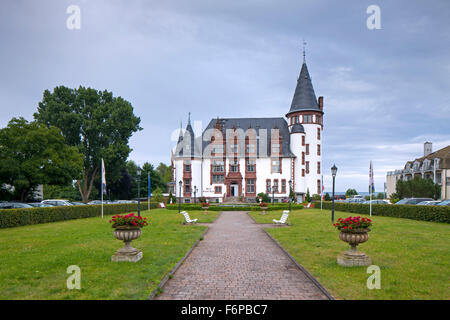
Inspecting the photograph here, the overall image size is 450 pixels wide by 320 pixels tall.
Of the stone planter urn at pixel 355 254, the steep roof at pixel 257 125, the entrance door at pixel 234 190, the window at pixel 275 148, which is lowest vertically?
the entrance door at pixel 234 190

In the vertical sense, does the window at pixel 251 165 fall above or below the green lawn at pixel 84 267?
above

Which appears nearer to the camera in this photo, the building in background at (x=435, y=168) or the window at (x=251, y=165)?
the building in background at (x=435, y=168)

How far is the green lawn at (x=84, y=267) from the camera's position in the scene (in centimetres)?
662

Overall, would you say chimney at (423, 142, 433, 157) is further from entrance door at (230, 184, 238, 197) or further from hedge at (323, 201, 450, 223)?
entrance door at (230, 184, 238, 197)

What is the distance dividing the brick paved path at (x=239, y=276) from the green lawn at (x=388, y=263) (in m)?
0.61

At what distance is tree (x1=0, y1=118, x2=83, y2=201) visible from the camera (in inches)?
1181

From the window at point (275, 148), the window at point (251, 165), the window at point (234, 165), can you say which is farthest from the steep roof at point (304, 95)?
the window at point (234, 165)

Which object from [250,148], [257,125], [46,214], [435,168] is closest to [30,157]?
[46,214]

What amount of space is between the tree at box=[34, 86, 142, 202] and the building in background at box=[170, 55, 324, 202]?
12.1 m

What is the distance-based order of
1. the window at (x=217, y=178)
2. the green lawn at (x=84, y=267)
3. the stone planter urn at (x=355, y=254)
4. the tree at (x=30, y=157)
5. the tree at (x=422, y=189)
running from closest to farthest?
the green lawn at (x=84, y=267)
the stone planter urn at (x=355, y=254)
the tree at (x=30, y=157)
the tree at (x=422, y=189)
the window at (x=217, y=178)

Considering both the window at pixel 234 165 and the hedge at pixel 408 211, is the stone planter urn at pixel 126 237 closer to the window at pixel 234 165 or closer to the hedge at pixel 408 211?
the hedge at pixel 408 211

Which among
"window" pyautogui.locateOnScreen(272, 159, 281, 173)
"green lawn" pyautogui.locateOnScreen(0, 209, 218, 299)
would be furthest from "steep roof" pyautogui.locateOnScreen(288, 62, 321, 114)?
"green lawn" pyautogui.locateOnScreen(0, 209, 218, 299)

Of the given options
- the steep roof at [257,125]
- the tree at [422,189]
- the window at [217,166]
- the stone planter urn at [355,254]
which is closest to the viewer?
the stone planter urn at [355,254]
